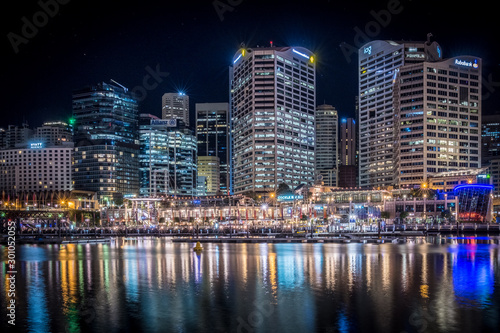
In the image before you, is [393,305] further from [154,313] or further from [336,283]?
[154,313]

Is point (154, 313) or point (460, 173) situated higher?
point (460, 173)

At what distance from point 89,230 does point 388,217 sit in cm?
10074

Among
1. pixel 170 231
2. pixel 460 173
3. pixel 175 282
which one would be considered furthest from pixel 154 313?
pixel 460 173

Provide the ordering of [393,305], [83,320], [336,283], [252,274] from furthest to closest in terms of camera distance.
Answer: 1. [252,274]
2. [336,283]
3. [393,305]
4. [83,320]

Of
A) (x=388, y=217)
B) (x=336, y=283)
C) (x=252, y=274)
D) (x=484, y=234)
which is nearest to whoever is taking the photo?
(x=336, y=283)

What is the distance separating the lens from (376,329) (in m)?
36.2

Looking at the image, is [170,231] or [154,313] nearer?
[154,313]

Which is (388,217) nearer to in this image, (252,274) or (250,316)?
(252,274)
